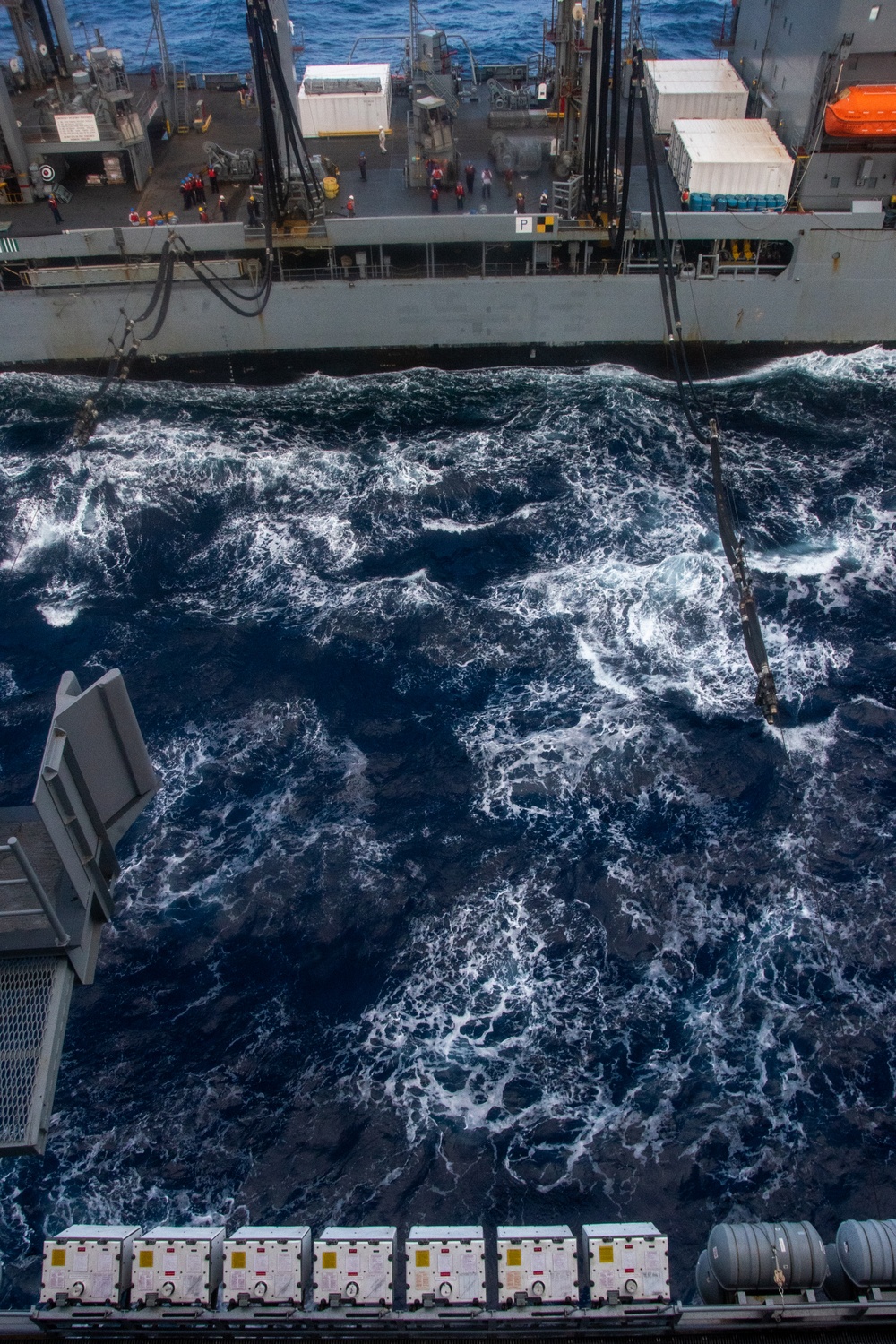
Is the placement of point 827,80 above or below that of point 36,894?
above

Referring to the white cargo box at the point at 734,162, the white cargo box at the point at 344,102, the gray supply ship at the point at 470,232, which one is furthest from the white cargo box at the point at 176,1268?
the white cargo box at the point at 344,102

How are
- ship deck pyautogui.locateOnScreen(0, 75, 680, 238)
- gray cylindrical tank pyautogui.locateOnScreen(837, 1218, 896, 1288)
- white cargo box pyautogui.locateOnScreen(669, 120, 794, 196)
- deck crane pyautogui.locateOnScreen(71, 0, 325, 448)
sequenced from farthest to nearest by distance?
ship deck pyautogui.locateOnScreen(0, 75, 680, 238)
white cargo box pyautogui.locateOnScreen(669, 120, 794, 196)
deck crane pyautogui.locateOnScreen(71, 0, 325, 448)
gray cylindrical tank pyautogui.locateOnScreen(837, 1218, 896, 1288)

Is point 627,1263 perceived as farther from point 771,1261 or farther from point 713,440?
point 713,440

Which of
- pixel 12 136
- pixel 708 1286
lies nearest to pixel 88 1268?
pixel 708 1286

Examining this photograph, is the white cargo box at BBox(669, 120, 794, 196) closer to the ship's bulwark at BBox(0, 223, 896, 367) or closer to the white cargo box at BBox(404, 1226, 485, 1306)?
the ship's bulwark at BBox(0, 223, 896, 367)

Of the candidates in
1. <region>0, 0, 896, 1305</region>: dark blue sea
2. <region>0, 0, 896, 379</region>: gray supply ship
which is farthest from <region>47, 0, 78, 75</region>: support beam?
<region>0, 0, 896, 1305</region>: dark blue sea

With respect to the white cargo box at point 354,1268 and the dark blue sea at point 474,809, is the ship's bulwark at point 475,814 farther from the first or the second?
the white cargo box at point 354,1268
